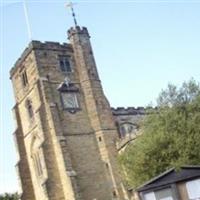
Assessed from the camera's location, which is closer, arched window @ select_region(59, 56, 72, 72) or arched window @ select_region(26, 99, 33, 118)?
arched window @ select_region(26, 99, 33, 118)

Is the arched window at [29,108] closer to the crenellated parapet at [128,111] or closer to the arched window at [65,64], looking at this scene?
the arched window at [65,64]

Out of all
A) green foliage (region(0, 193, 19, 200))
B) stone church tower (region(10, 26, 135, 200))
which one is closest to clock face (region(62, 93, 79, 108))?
stone church tower (region(10, 26, 135, 200))

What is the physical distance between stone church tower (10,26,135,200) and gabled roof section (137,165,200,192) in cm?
2015

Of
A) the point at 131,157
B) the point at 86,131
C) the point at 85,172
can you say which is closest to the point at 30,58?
the point at 86,131

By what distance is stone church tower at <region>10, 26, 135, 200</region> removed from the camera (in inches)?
1688

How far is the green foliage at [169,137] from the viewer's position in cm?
3369

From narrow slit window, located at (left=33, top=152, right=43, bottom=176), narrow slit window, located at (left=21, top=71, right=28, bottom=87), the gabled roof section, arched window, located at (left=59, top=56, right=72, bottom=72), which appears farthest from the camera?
narrow slit window, located at (left=21, top=71, right=28, bottom=87)

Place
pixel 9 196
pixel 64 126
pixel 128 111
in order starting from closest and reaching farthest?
pixel 64 126 → pixel 128 111 → pixel 9 196

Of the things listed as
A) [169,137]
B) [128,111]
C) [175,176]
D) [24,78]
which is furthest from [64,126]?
[175,176]

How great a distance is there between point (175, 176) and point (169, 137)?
517 inches

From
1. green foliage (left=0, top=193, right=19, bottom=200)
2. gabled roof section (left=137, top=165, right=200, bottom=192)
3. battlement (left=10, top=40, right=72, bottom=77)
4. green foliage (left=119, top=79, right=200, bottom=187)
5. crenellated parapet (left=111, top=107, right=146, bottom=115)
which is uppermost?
battlement (left=10, top=40, right=72, bottom=77)

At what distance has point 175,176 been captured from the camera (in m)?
21.2

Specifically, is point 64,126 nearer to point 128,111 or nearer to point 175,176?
point 128,111

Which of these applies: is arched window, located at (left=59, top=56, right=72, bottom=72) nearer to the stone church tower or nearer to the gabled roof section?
the stone church tower
